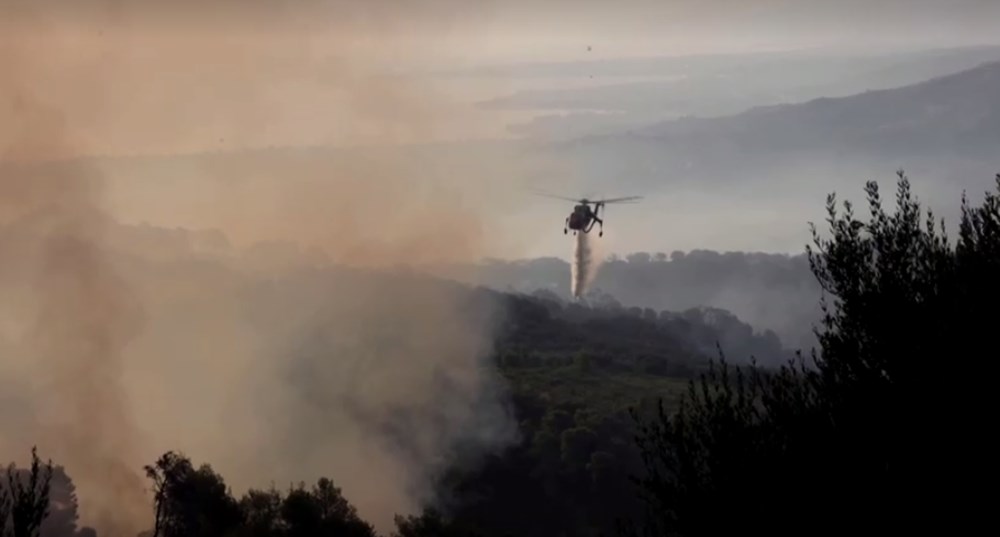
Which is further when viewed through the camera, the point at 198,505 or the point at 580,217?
the point at 580,217

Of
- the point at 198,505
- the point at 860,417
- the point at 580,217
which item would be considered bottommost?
the point at 198,505

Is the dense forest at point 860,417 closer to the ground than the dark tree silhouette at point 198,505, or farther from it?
farther from it

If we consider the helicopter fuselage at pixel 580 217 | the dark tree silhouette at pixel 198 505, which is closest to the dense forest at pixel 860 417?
the dark tree silhouette at pixel 198 505

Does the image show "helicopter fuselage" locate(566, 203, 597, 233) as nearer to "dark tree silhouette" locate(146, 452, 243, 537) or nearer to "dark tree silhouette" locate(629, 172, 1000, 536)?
"dark tree silhouette" locate(146, 452, 243, 537)

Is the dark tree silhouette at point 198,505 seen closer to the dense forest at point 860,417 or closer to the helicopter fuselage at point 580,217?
the helicopter fuselage at point 580,217

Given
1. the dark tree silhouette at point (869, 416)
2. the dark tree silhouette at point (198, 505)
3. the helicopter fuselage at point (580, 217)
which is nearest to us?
the dark tree silhouette at point (869, 416)

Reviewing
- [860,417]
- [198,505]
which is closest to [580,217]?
[198,505]

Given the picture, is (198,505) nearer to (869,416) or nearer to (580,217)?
(580,217)

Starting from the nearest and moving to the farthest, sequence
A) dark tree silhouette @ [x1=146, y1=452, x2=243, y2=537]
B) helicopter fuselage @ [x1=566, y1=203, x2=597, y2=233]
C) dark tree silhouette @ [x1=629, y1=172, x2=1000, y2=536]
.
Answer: dark tree silhouette @ [x1=629, y1=172, x2=1000, y2=536] < dark tree silhouette @ [x1=146, y1=452, x2=243, y2=537] < helicopter fuselage @ [x1=566, y1=203, x2=597, y2=233]

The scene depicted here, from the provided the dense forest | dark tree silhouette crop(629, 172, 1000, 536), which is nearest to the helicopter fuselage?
the dense forest

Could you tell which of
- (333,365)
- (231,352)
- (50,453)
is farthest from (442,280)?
(50,453)

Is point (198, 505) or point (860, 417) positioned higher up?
point (860, 417)

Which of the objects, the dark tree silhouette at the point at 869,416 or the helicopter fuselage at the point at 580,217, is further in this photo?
the helicopter fuselage at the point at 580,217
